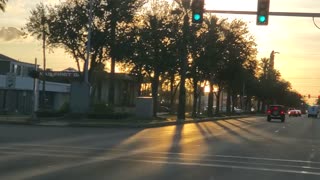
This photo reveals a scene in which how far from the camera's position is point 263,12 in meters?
25.5

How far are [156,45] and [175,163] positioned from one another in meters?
36.2

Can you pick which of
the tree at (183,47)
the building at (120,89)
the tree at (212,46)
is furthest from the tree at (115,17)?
the building at (120,89)

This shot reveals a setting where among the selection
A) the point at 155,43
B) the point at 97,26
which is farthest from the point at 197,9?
the point at 155,43

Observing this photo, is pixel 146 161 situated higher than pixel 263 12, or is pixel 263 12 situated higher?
pixel 263 12

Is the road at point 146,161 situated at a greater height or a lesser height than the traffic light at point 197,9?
lesser

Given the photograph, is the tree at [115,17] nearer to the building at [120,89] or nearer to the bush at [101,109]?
the bush at [101,109]

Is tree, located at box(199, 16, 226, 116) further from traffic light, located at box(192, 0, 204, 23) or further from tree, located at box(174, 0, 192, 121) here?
traffic light, located at box(192, 0, 204, 23)

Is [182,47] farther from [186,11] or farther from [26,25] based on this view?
[26,25]

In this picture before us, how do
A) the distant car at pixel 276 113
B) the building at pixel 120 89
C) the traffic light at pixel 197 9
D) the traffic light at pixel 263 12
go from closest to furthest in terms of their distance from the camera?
1. the traffic light at pixel 263 12
2. the traffic light at pixel 197 9
3. the distant car at pixel 276 113
4. the building at pixel 120 89

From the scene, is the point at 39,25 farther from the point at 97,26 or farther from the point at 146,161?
the point at 146,161

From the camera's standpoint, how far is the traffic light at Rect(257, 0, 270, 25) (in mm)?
25547

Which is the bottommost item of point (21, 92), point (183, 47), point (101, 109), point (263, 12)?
point (101, 109)

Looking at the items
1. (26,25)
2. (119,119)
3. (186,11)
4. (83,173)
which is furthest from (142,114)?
(83,173)

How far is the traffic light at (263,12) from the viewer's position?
25.5 metres
